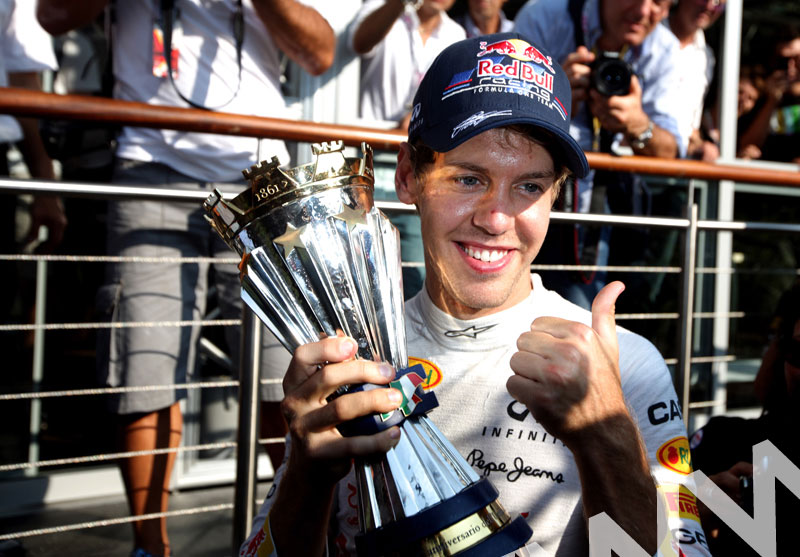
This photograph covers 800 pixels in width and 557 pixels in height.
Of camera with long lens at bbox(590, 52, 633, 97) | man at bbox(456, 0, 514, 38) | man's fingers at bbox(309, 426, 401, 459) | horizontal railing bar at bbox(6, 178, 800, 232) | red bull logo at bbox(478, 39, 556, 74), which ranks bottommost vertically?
man's fingers at bbox(309, 426, 401, 459)

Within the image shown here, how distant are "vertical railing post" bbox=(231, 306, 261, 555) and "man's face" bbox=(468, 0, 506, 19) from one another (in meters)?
1.86

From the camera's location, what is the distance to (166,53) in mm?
1968

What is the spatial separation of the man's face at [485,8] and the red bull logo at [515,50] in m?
2.12

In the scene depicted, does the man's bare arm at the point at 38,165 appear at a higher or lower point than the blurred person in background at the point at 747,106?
lower

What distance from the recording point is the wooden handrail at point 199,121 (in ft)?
5.54

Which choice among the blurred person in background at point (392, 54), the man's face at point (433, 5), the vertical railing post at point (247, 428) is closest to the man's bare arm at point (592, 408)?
the vertical railing post at point (247, 428)

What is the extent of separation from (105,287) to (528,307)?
1.34m

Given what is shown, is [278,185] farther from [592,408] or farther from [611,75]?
[611,75]

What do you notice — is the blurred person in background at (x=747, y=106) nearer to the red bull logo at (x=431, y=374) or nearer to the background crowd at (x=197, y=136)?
the background crowd at (x=197, y=136)

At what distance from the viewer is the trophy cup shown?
778 millimetres

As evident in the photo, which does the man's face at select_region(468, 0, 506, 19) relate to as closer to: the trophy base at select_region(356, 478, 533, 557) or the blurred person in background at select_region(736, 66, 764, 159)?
the blurred person in background at select_region(736, 66, 764, 159)

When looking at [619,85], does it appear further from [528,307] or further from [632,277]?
[528,307]

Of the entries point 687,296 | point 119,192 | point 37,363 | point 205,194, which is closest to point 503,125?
point 205,194

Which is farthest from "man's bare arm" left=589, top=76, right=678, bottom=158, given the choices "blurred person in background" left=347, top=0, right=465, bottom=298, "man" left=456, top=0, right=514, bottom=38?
"man" left=456, top=0, right=514, bottom=38
